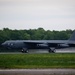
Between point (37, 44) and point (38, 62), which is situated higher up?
point (37, 44)

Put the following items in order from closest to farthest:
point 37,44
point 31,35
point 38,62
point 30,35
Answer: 1. point 38,62
2. point 37,44
3. point 30,35
4. point 31,35

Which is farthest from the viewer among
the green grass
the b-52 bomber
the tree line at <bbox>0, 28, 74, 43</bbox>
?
the tree line at <bbox>0, 28, 74, 43</bbox>

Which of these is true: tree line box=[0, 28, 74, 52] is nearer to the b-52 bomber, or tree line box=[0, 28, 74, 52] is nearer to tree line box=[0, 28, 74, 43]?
tree line box=[0, 28, 74, 43]

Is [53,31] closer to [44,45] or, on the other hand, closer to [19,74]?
[44,45]

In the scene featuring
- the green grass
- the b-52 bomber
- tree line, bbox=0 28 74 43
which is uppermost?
tree line, bbox=0 28 74 43

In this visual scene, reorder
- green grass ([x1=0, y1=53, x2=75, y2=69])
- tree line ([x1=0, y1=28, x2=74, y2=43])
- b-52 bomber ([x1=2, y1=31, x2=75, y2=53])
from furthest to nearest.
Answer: tree line ([x1=0, y1=28, x2=74, y2=43]) < b-52 bomber ([x1=2, y1=31, x2=75, y2=53]) < green grass ([x1=0, y1=53, x2=75, y2=69])

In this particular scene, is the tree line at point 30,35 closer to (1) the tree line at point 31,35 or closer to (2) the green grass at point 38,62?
(1) the tree line at point 31,35

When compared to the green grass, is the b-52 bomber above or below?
above

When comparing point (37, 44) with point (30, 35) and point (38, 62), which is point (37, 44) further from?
point (38, 62)

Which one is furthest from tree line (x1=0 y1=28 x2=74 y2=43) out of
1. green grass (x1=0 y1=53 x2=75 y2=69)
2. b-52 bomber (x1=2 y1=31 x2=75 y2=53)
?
green grass (x1=0 y1=53 x2=75 y2=69)

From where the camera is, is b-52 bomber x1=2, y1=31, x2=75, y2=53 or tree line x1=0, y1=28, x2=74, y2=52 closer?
b-52 bomber x1=2, y1=31, x2=75, y2=53

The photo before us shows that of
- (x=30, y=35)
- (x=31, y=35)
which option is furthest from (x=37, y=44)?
(x=31, y=35)

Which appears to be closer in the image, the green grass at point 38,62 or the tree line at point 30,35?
the green grass at point 38,62

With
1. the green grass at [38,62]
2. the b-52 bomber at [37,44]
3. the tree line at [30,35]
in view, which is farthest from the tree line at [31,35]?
the green grass at [38,62]
